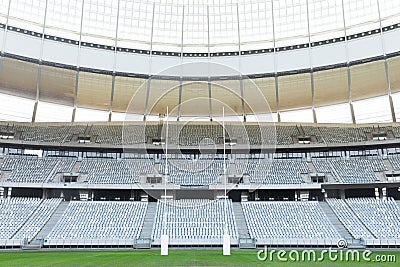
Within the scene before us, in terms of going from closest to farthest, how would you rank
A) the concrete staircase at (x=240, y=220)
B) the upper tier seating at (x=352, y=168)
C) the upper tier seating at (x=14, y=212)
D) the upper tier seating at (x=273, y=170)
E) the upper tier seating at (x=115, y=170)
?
the upper tier seating at (x=14, y=212) → the concrete staircase at (x=240, y=220) → the upper tier seating at (x=352, y=168) → the upper tier seating at (x=115, y=170) → the upper tier seating at (x=273, y=170)

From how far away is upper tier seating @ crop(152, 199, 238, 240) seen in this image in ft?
102

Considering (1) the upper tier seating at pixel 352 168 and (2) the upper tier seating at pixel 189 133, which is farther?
(2) the upper tier seating at pixel 189 133

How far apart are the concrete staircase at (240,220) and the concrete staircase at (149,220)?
7.04 metres

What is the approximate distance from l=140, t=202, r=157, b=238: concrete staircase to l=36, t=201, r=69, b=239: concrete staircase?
7.10 metres

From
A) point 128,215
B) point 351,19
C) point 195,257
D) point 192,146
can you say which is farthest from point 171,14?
point 195,257

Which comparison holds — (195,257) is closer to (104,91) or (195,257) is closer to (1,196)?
(1,196)

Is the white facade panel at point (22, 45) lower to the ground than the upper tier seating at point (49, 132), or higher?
higher

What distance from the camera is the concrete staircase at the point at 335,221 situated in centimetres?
3133

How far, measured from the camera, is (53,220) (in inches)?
1294

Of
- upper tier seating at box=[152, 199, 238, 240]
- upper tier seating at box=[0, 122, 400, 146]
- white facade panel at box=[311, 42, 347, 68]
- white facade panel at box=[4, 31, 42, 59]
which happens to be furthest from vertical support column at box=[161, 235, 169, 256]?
white facade panel at box=[311, 42, 347, 68]

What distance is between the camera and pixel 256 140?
150 feet

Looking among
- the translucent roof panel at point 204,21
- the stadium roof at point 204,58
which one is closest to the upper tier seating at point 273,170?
the stadium roof at point 204,58

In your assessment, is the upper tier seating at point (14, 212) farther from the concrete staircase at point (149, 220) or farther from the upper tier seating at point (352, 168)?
the upper tier seating at point (352, 168)

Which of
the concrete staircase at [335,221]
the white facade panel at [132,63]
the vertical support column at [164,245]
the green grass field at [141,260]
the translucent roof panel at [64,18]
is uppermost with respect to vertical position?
the translucent roof panel at [64,18]
